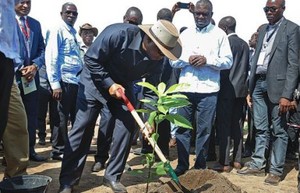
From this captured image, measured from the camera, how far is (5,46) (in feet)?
7.45

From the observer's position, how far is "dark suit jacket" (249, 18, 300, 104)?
4496 millimetres

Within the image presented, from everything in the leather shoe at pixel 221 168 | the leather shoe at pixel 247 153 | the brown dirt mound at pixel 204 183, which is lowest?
the leather shoe at pixel 247 153

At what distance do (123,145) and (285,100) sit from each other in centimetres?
192

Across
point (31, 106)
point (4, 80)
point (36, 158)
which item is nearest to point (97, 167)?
point (36, 158)

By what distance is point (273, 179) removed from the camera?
465 cm

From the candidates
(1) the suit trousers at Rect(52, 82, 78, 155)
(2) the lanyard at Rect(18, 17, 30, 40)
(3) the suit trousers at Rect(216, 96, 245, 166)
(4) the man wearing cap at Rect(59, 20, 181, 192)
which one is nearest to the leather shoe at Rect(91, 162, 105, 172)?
(1) the suit trousers at Rect(52, 82, 78, 155)

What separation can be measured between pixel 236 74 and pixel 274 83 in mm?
791

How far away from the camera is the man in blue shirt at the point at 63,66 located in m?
5.07

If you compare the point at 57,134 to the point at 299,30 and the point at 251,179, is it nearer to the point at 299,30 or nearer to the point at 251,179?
the point at 251,179

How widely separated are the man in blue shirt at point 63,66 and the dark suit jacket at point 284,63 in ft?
7.99

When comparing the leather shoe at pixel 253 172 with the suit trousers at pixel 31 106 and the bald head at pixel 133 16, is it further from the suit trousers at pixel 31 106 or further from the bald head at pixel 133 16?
the suit trousers at pixel 31 106

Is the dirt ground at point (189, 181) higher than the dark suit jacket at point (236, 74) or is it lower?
lower

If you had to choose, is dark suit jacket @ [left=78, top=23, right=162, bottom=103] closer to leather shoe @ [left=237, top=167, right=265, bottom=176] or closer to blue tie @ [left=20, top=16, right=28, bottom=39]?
blue tie @ [left=20, top=16, right=28, bottom=39]

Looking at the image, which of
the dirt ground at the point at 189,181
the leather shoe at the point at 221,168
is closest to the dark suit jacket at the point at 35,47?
the dirt ground at the point at 189,181
